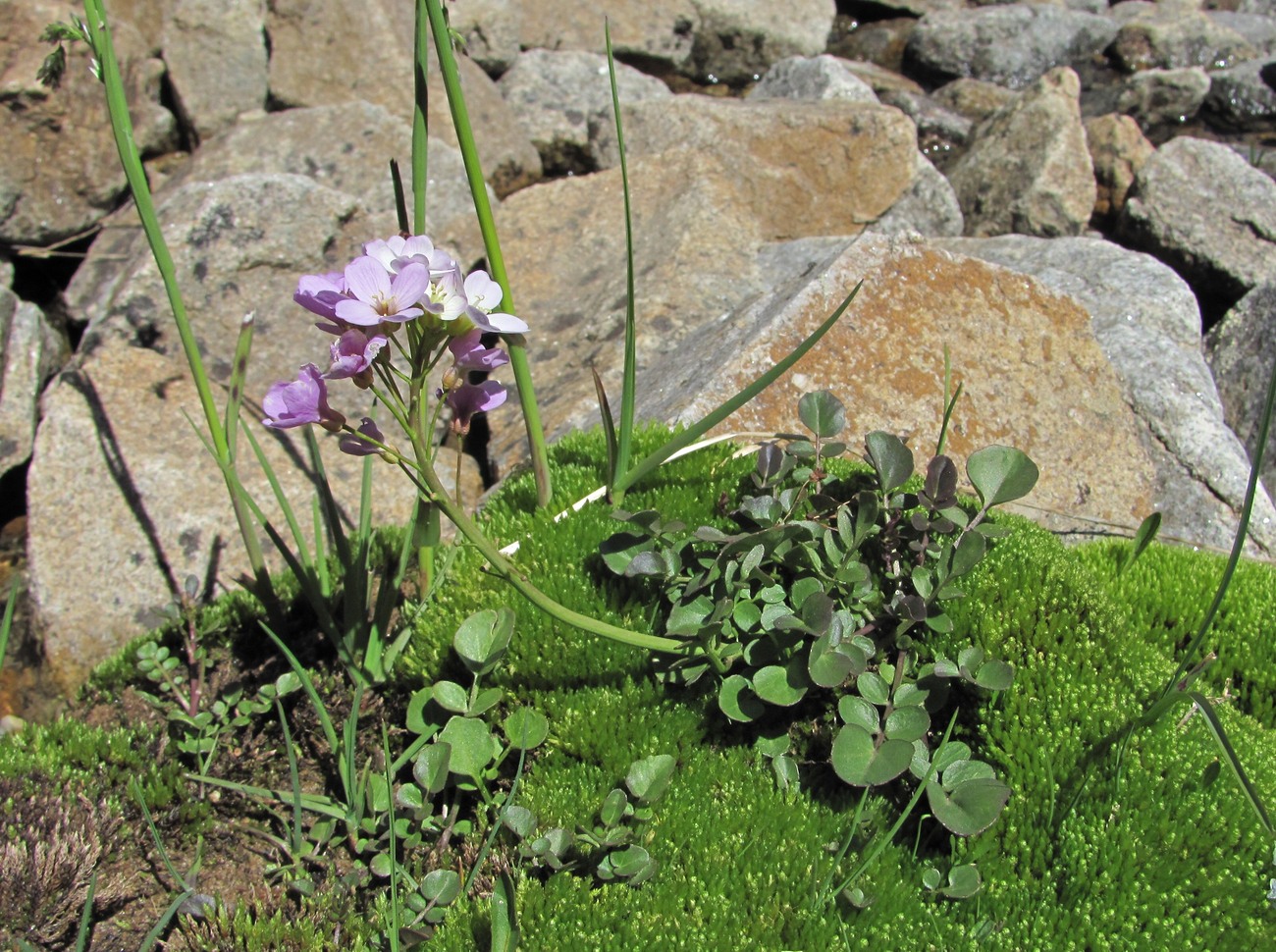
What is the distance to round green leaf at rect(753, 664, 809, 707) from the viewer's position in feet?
7.43

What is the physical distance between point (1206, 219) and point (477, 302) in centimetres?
732

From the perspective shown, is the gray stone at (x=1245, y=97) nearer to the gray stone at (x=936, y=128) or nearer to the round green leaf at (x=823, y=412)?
the gray stone at (x=936, y=128)

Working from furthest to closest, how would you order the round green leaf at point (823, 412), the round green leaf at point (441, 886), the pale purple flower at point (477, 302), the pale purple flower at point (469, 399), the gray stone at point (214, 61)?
the gray stone at point (214, 61) → the round green leaf at point (823, 412) → the round green leaf at point (441, 886) → the pale purple flower at point (469, 399) → the pale purple flower at point (477, 302)

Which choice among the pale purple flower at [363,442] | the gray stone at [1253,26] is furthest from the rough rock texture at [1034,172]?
the gray stone at [1253,26]

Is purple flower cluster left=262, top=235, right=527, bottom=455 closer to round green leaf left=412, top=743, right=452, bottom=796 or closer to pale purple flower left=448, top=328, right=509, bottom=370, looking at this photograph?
pale purple flower left=448, top=328, right=509, bottom=370

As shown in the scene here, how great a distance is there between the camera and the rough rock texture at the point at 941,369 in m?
3.56

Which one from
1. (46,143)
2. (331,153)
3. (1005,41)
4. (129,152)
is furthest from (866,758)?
(1005,41)

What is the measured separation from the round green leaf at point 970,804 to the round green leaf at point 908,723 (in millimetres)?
114

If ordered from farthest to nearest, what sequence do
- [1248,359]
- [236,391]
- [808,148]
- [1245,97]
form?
[1245,97], [808,148], [1248,359], [236,391]

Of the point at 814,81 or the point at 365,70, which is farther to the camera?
the point at 814,81

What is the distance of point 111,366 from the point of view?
418 centimetres

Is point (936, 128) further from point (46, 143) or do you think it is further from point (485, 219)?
point (485, 219)

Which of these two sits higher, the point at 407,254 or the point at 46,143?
the point at 407,254

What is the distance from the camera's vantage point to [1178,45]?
45.1 ft
